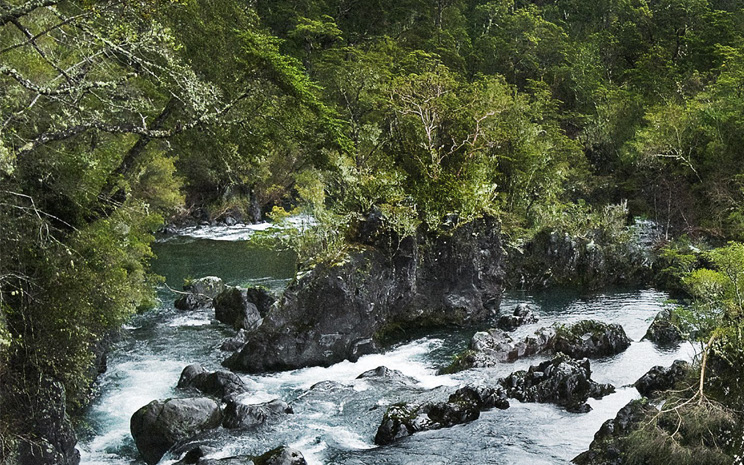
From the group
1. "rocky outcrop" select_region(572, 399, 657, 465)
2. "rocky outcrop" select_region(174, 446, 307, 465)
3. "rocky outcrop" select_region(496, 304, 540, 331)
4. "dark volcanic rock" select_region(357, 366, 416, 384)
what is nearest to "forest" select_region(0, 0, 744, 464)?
"rocky outcrop" select_region(572, 399, 657, 465)

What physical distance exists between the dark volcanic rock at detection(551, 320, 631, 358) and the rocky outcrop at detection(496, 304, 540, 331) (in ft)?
9.45

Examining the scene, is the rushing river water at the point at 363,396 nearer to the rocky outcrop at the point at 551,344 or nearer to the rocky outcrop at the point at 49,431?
the rocky outcrop at the point at 551,344

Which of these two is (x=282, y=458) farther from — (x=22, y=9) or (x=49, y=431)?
(x=22, y=9)

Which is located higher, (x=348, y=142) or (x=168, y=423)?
(x=348, y=142)

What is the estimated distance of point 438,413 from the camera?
45.3 feet

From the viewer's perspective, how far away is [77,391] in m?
12.7

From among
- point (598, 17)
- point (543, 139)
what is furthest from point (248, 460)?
point (598, 17)

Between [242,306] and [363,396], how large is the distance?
9.05 m

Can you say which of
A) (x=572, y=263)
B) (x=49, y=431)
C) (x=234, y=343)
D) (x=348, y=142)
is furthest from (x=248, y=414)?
(x=572, y=263)

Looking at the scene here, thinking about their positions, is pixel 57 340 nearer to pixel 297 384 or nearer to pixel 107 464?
pixel 107 464

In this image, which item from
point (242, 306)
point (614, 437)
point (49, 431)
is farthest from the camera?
point (242, 306)

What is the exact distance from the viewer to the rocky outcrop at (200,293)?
996 inches

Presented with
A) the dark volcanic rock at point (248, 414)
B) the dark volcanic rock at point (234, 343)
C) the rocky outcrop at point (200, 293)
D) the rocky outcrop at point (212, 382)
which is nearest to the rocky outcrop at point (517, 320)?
the dark volcanic rock at point (234, 343)

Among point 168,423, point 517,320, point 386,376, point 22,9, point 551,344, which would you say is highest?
point 22,9
